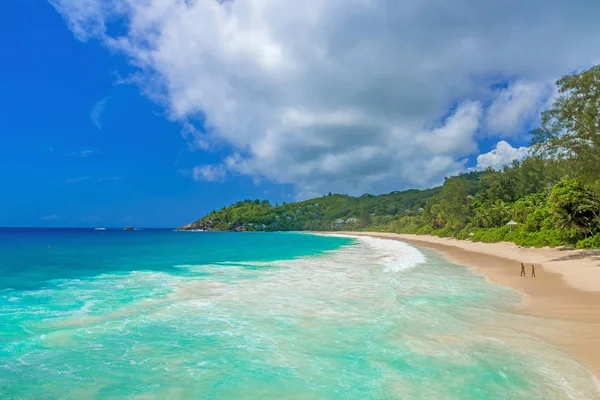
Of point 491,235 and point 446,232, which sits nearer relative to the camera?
point 491,235

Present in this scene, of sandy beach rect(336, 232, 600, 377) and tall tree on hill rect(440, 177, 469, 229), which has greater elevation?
tall tree on hill rect(440, 177, 469, 229)

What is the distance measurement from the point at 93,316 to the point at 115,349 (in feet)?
16.7

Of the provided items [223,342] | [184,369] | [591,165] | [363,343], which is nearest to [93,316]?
[223,342]

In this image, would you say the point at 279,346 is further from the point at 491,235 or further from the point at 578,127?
the point at 491,235

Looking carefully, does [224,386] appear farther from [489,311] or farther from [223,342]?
[489,311]

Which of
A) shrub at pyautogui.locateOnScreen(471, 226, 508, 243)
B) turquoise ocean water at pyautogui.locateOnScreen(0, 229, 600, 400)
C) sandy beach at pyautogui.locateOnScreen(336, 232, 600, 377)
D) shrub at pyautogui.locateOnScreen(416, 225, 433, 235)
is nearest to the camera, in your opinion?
turquoise ocean water at pyautogui.locateOnScreen(0, 229, 600, 400)

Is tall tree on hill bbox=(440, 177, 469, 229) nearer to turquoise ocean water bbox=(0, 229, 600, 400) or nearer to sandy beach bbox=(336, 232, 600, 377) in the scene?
sandy beach bbox=(336, 232, 600, 377)

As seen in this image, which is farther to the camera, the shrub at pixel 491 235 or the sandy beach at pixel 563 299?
the shrub at pixel 491 235

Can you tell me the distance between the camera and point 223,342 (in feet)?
38.4

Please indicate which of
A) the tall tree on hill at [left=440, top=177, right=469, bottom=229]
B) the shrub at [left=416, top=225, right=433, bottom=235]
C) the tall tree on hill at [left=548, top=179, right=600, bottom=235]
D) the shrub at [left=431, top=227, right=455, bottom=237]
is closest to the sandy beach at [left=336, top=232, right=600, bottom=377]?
the tall tree on hill at [left=548, top=179, right=600, bottom=235]

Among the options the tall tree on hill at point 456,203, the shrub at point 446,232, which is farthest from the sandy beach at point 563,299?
the shrub at point 446,232

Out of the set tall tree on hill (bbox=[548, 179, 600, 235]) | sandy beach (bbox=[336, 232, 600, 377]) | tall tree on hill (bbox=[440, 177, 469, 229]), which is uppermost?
tall tree on hill (bbox=[440, 177, 469, 229])

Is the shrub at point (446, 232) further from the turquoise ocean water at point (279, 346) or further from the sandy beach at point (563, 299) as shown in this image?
the turquoise ocean water at point (279, 346)

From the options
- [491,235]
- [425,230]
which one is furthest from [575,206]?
[425,230]
